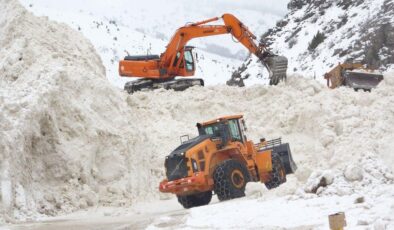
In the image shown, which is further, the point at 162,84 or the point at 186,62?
the point at 186,62

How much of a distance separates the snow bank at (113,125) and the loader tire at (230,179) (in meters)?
1.56

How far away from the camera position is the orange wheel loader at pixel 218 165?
1264 centimetres

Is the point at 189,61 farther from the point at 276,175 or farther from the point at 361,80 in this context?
the point at 276,175

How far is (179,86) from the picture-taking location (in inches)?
897

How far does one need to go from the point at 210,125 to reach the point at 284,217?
224 inches

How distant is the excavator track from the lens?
900 inches

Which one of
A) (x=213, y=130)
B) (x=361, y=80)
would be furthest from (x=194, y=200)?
(x=361, y=80)

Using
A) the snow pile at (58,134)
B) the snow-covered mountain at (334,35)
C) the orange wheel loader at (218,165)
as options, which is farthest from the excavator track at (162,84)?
the snow-covered mountain at (334,35)

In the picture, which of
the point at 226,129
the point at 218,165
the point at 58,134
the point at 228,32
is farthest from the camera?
the point at 228,32

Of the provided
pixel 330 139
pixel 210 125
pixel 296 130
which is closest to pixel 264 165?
pixel 210 125

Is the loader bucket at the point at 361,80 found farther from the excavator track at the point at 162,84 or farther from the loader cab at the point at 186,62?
the loader cab at the point at 186,62

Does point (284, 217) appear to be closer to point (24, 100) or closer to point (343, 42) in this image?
point (24, 100)

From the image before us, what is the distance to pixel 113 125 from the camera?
1622cm

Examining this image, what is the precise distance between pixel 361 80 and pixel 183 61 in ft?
23.6
